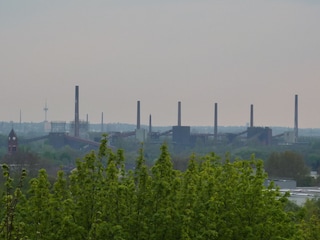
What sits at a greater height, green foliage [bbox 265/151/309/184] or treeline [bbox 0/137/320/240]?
treeline [bbox 0/137/320/240]

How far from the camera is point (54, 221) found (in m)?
19.4

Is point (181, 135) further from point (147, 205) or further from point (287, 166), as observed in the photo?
point (147, 205)

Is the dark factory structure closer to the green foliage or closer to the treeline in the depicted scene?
the green foliage

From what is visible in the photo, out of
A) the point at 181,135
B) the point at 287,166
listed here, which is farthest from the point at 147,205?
the point at 181,135

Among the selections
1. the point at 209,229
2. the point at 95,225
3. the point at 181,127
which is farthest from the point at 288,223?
the point at 181,127

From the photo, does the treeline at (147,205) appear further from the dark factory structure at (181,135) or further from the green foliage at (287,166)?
the dark factory structure at (181,135)

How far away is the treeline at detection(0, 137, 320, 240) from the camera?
1936cm

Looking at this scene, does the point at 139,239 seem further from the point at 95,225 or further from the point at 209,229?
the point at 95,225

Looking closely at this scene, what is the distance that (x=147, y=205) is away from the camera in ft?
65.1

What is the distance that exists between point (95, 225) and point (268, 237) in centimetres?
770

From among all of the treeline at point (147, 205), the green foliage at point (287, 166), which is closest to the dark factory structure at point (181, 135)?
the green foliage at point (287, 166)

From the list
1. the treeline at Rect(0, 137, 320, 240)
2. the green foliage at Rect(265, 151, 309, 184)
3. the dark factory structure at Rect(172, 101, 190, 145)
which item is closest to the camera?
the treeline at Rect(0, 137, 320, 240)

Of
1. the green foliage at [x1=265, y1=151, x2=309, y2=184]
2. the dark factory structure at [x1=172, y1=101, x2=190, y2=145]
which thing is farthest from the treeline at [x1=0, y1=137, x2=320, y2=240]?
the dark factory structure at [x1=172, y1=101, x2=190, y2=145]

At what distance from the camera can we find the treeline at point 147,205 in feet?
63.5
